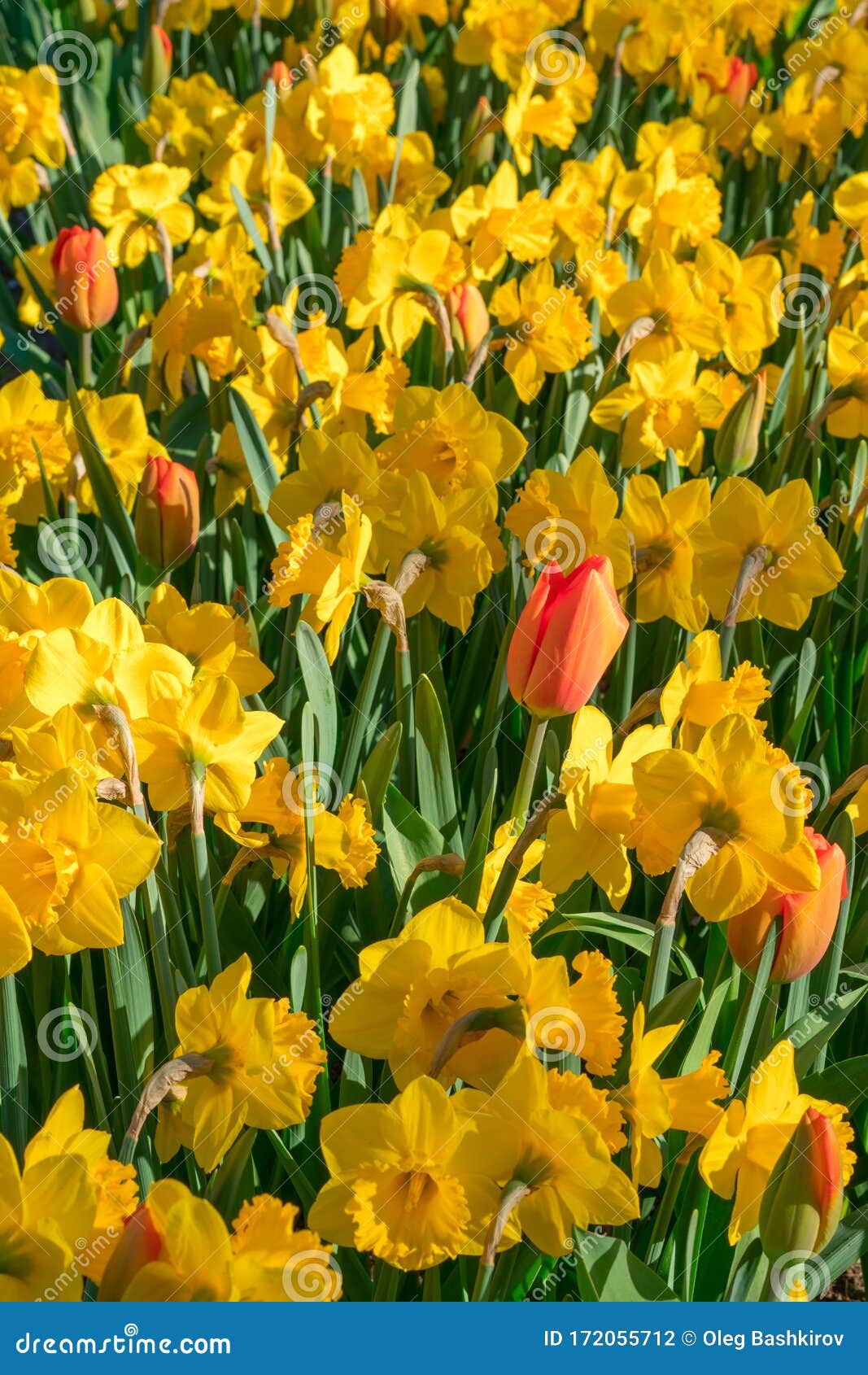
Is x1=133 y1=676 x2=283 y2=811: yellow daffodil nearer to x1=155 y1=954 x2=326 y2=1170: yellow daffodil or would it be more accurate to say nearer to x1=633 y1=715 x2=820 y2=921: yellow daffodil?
x1=155 y1=954 x2=326 y2=1170: yellow daffodil

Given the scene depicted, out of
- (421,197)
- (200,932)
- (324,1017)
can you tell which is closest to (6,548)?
(200,932)

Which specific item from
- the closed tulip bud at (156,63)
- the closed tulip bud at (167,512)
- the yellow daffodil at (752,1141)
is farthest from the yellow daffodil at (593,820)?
the closed tulip bud at (156,63)

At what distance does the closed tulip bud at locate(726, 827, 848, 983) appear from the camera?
3.59 feet

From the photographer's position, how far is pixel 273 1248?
89 cm

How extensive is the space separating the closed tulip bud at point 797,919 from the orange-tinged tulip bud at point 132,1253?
1.80 feet

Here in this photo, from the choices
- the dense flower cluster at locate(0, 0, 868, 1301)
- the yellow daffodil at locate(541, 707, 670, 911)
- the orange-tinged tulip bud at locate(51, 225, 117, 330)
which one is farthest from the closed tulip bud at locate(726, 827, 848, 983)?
the orange-tinged tulip bud at locate(51, 225, 117, 330)

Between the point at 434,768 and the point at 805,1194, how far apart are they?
0.68 meters

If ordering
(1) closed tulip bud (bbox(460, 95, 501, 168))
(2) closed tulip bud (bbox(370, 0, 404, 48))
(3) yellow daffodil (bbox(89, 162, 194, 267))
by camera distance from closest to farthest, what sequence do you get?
(3) yellow daffodil (bbox(89, 162, 194, 267))
(1) closed tulip bud (bbox(460, 95, 501, 168))
(2) closed tulip bud (bbox(370, 0, 404, 48))

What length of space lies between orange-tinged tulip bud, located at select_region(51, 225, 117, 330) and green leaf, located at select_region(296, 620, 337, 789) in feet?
3.30

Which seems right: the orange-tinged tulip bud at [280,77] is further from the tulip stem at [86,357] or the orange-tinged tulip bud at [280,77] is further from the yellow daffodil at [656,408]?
the yellow daffodil at [656,408]

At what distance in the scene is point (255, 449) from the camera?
1.87m

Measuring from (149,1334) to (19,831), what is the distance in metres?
0.38

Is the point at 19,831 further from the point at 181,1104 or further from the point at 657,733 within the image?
the point at 657,733

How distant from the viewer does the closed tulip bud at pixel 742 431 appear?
188 centimetres
